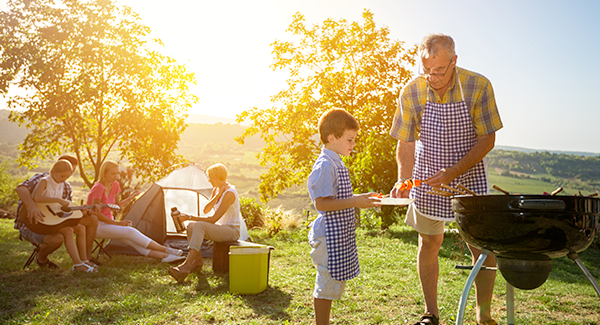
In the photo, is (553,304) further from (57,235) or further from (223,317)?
(57,235)

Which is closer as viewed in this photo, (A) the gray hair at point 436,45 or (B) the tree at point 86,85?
(A) the gray hair at point 436,45

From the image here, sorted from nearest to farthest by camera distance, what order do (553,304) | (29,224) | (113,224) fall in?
(553,304) < (29,224) < (113,224)

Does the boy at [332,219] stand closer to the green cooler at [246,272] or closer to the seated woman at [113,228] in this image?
the green cooler at [246,272]

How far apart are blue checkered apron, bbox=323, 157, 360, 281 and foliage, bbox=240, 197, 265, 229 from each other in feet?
27.6

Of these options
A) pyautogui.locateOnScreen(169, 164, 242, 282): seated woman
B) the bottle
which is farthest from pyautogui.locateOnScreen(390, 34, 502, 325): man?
the bottle

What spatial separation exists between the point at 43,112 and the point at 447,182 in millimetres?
11863

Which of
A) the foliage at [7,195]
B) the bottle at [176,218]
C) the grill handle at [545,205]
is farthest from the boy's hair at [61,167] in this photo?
the foliage at [7,195]

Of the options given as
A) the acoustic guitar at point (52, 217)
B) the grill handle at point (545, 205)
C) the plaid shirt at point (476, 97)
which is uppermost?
the plaid shirt at point (476, 97)

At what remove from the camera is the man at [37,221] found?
481cm

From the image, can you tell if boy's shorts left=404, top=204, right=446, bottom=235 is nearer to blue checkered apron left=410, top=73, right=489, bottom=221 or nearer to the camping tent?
blue checkered apron left=410, top=73, right=489, bottom=221

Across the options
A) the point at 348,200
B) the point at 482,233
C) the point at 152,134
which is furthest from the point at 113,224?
the point at 152,134

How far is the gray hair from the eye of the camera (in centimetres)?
252

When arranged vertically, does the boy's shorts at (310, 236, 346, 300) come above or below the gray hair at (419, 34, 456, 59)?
below

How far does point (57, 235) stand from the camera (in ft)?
16.8
